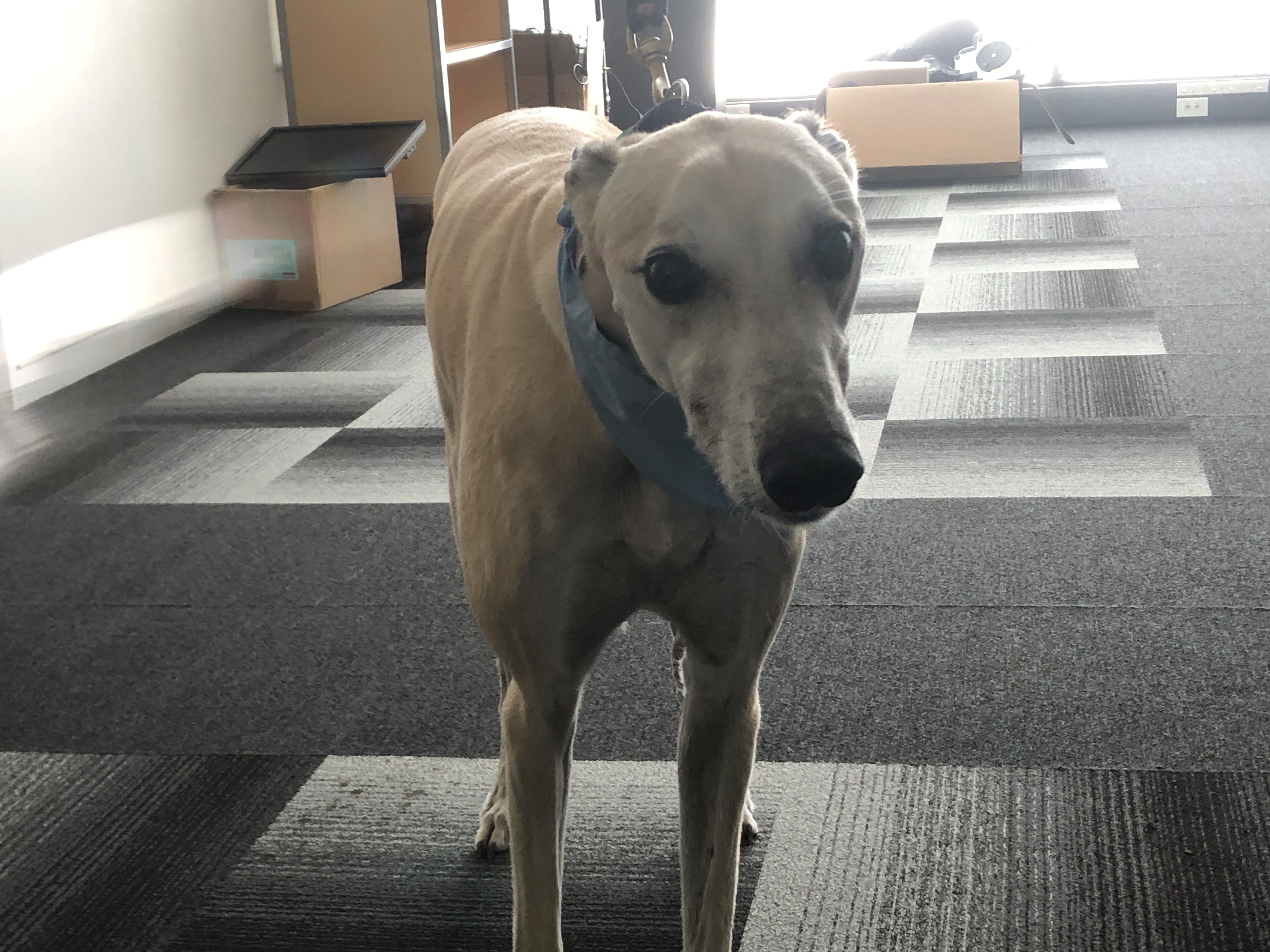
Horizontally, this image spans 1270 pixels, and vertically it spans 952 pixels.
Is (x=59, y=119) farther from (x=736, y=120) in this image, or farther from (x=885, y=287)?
(x=736, y=120)

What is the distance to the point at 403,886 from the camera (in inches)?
59.3

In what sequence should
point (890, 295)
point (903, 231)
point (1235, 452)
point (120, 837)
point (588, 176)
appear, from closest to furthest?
point (588, 176), point (120, 837), point (1235, 452), point (890, 295), point (903, 231)

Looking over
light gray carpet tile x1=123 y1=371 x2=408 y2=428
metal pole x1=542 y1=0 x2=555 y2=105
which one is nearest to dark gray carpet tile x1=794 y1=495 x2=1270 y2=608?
light gray carpet tile x1=123 y1=371 x2=408 y2=428

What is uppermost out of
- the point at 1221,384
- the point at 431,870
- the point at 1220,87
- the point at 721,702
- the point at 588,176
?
the point at 588,176

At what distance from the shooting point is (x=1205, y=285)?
12.8 ft

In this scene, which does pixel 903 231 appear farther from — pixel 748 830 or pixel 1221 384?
pixel 748 830

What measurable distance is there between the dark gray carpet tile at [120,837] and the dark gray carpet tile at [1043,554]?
37.2 inches

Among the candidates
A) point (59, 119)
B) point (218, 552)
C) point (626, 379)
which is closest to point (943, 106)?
point (59, 119)

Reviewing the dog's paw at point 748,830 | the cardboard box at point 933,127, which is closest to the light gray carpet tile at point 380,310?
the cardboard box at point 933,127

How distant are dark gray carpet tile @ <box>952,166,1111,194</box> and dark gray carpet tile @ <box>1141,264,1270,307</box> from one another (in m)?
1.62

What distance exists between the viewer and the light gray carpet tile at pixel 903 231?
16.0 ft

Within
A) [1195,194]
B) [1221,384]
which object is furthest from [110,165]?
[1195,194]

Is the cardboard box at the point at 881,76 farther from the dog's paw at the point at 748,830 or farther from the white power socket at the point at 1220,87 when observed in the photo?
the dog's paw at the point at 748,830

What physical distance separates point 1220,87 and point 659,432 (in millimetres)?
7519
